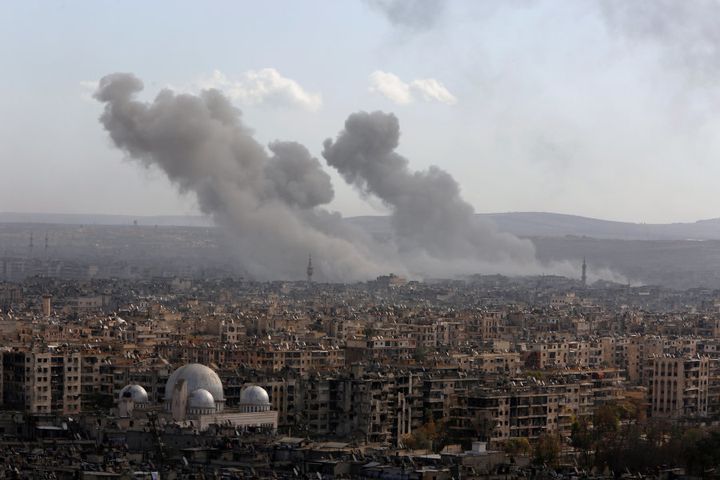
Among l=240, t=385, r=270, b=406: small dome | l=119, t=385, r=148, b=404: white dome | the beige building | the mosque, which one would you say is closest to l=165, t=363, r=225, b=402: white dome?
the mosque

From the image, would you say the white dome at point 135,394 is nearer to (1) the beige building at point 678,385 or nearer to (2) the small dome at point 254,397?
(2) the small dome at point 254,397

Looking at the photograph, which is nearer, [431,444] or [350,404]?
[431,444]

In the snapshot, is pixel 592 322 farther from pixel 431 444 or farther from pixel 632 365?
pixel 431 444

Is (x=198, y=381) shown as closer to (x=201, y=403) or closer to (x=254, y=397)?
(x=254, y=397)

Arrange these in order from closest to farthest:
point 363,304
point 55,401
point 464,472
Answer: point 464,472
point 55,401
point 363,304

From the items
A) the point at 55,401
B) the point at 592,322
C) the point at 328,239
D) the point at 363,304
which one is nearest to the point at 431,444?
the point at 55,401
